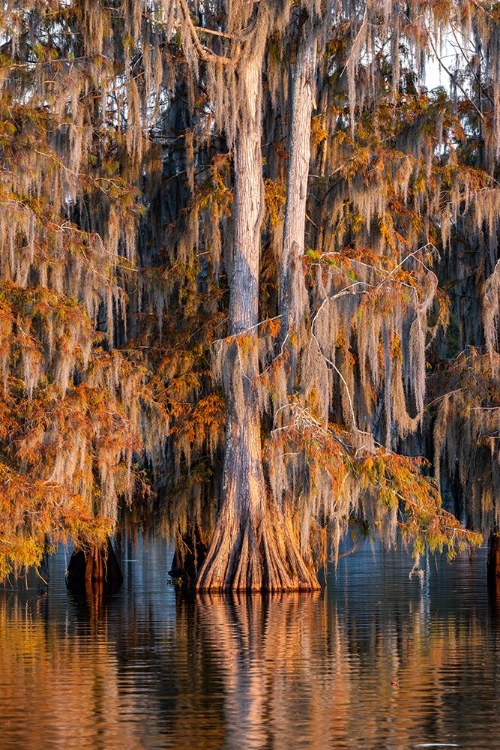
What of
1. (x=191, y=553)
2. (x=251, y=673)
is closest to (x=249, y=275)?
(x=191, y=553)

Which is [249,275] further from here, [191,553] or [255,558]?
[191,553]

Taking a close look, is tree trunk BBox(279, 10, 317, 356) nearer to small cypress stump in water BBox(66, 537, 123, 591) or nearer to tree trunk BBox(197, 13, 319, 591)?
tree trunk BBox(197, 13, 319, 591)

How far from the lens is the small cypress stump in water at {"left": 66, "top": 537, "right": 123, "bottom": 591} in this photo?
2650 centimetres

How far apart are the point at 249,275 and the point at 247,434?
8.06 feet

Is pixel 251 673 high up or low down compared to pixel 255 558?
down

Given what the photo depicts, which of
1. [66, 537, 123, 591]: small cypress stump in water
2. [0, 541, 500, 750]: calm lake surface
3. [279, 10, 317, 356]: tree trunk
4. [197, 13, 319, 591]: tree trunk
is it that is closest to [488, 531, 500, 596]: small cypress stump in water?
[0, 541, 500, 750]: calm lake surface

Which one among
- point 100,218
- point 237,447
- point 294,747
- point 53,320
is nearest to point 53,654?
point 294,747

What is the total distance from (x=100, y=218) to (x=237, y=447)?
163 inches

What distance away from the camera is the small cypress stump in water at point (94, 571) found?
86.9 ft

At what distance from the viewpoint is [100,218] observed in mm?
23875

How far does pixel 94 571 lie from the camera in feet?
87.7

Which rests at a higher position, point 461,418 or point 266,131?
point 266,131

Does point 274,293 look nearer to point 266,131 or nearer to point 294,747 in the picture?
point 266,131

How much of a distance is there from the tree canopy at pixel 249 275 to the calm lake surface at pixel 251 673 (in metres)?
1.64
